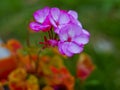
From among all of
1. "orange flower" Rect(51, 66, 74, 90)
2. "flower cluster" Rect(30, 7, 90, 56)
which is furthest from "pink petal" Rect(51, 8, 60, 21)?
"orange flower" Rect(51, 66, 74, 90)

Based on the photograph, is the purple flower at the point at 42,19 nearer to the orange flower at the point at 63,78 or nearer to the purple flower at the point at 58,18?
the purple flower at the point at 58,18

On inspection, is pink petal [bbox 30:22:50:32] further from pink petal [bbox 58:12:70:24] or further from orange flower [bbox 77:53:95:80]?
orange flower [bbox 77:53:95:80]

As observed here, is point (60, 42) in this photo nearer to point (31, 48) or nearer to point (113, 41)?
point (31, 48)

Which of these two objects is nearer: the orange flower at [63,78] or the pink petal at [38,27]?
the pink petal at [38,27]

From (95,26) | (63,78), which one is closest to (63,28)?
(63,78)

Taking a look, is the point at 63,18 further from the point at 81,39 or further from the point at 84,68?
the point at 84,68

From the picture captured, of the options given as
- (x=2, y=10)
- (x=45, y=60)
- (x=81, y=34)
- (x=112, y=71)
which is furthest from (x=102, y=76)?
(x=2, y=10)

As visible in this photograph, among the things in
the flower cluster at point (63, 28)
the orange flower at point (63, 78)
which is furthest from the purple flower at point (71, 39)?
the orange flower at point (63, 78)
